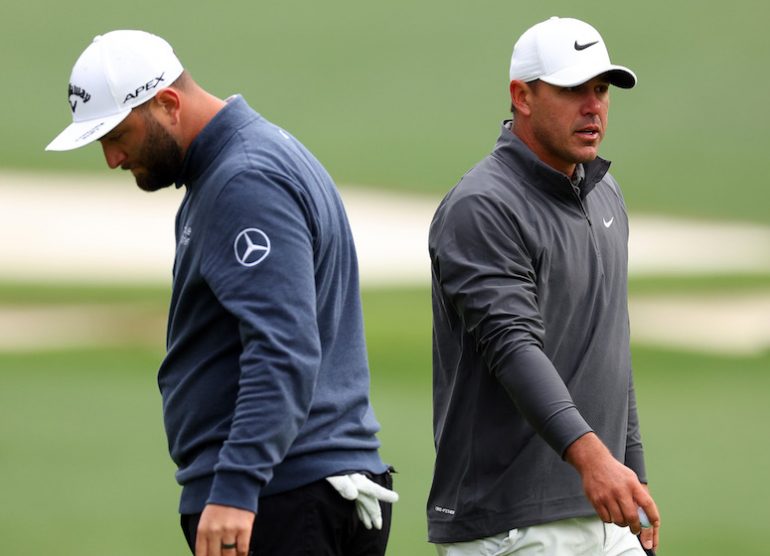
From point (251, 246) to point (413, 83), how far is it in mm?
4589

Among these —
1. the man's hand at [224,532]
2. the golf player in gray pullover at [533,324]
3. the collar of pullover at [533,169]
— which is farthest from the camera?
the collar of pullover at [533,169]

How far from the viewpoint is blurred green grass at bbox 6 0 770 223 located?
21.2 ft

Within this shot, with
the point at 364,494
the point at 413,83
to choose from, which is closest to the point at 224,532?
the point at 364,494

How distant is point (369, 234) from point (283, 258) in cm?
425

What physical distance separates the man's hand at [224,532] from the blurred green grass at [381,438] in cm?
212

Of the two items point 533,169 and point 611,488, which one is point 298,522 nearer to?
point 611,488

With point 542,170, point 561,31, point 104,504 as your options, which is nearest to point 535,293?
point 542,170

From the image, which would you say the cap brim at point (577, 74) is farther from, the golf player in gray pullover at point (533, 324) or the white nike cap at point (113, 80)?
the white nike cap at point (113, 80)

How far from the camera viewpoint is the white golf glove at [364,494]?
2311 mm

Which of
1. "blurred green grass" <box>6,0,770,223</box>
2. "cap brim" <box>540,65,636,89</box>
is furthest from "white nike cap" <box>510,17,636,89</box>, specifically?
"blurred green grass" <box>6,0,770,223</box>

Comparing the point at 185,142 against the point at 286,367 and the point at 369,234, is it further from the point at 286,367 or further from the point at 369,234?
the point at 369,234

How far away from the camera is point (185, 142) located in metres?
2.37

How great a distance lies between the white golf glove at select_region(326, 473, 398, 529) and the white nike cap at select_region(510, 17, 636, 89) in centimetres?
86

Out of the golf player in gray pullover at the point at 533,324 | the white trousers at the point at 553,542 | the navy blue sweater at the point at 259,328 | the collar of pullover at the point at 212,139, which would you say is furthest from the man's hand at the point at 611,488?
the collar of pullover at the point at 212,139
